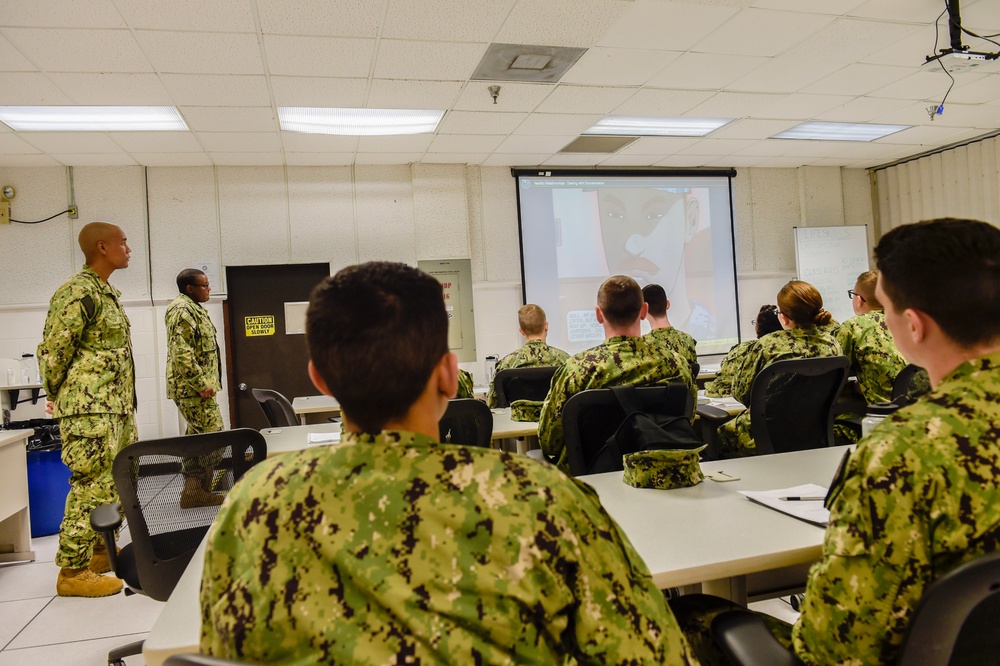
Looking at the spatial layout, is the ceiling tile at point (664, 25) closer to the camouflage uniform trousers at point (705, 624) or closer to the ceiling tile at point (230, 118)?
the ceiling tile at point (230, 118)

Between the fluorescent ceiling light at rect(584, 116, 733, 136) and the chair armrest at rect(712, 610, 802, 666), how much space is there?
4.58 metres

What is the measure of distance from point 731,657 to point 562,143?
516cm

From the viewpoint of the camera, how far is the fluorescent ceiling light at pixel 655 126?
5.27 metres

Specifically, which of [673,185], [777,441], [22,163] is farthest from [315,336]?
[673,185]

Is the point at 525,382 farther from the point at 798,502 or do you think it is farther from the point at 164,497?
the point at 798,502

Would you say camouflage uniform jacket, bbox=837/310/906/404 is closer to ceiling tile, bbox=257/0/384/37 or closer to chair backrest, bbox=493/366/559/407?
chair backrest, bbox=493/366/559/407

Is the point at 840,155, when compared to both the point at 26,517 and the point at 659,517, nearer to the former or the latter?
the point at 659,517

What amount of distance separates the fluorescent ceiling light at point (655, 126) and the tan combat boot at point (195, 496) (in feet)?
13.9

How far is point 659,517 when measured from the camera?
142 cm

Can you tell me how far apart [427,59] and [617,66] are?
1.19 metres

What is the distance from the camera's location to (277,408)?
152 inches

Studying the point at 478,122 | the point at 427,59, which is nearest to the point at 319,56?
the point at 427,59

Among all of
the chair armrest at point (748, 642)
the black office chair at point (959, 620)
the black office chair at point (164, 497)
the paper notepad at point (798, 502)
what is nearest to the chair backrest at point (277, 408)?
the black office chair at point (164, 497)

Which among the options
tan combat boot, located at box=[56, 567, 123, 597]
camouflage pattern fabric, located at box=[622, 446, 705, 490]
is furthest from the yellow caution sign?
camouflage pattern fabric, located at box=[622, 446, 705, 490]
